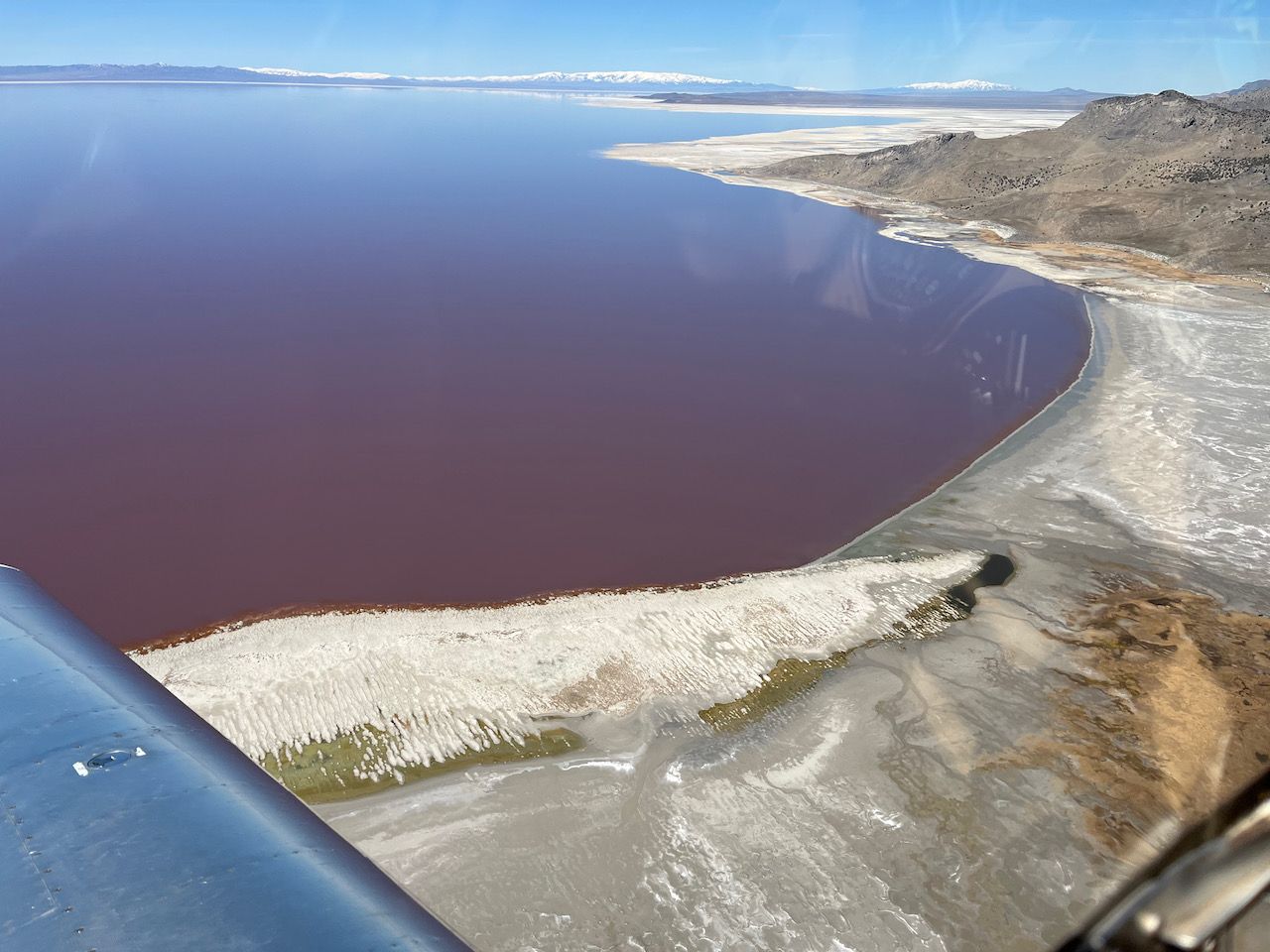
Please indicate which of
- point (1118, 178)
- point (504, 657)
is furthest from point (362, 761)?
point (1118, 178)

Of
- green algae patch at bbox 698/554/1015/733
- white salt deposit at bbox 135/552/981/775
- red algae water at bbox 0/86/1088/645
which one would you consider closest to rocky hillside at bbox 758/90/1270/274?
red algae water at bbox 0/86/1088/645

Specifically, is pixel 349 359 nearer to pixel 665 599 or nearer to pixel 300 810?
pixel 665 599

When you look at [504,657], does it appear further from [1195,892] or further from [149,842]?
[1195,892]

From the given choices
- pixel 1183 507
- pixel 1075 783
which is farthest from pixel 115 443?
pixel 1183 507

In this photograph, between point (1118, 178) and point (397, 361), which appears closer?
point (397, 361)

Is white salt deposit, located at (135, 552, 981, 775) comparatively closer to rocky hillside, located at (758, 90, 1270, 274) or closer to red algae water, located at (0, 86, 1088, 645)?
red algae water, located at (0, 86, 1088, 645)

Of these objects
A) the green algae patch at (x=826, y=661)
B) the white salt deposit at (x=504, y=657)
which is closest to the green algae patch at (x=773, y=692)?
the green algae patch at (x=826, y=661)
